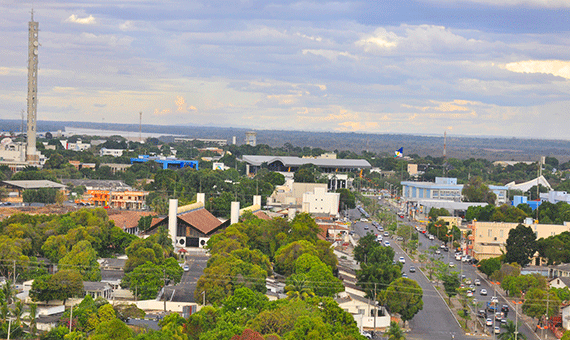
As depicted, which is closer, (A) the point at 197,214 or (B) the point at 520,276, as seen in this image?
(B) the point at 520,276

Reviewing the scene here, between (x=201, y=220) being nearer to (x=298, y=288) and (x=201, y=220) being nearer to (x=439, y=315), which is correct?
(x=298, y=288)

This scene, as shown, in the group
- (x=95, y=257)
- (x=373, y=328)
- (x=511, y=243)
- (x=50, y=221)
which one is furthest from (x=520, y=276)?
(x=50, y=221)

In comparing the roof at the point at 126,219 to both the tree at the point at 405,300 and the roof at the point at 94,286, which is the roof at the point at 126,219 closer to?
the roof at the point at 94,286

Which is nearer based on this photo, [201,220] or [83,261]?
[83,261]

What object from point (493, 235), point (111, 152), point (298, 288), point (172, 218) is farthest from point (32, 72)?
point (298, 288)

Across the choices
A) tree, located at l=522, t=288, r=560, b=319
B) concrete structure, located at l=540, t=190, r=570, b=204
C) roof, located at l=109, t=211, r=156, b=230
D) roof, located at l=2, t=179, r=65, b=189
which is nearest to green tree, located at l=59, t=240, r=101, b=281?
roof, located at l=109, t=211, r=156, b=230

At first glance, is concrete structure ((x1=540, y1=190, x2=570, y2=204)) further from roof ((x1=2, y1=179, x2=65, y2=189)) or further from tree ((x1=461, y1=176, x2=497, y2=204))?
roof ((x1=2, y1=179, x2=65, y2=189))

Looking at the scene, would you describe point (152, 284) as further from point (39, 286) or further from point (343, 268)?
point (343, 268)
